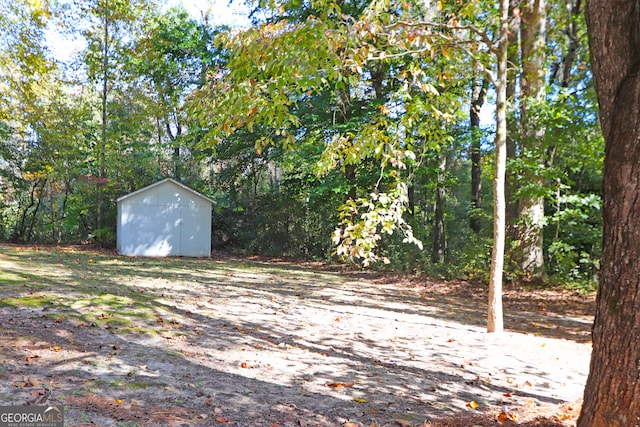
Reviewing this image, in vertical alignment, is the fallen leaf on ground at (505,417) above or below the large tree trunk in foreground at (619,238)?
below

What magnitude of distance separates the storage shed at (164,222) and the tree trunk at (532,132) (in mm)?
13648


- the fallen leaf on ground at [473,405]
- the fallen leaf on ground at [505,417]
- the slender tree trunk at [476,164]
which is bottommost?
the fallen leaf on ground at [473,405]

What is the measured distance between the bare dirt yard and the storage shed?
9.00m

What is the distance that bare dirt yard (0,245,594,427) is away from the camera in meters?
3.44

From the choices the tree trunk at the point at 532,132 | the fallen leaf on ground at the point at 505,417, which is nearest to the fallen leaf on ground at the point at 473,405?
the fallen leaf on ground at the point at 505,417

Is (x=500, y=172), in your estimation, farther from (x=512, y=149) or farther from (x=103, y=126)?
(x=103, y=126)

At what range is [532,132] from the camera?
1099 cm

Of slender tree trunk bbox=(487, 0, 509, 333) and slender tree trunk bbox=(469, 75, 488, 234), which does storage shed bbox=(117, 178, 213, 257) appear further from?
slender tree trunk bbox=(487, 0, 509, 333)

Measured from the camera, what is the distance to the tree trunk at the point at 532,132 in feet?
34.9

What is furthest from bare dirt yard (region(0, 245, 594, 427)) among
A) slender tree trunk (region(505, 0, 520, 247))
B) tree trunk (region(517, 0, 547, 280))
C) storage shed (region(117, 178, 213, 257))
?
storage shed (region(117, 178, 213, 257))

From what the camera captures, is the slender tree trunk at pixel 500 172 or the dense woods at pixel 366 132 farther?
the slender tree trunk at pixel 500 172

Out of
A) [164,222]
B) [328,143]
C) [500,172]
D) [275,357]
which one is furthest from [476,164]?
[275,357]

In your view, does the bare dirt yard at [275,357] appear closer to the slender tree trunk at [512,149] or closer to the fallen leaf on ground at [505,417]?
the fallen leaf on ground at [505,417]

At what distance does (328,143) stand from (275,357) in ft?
24.1
